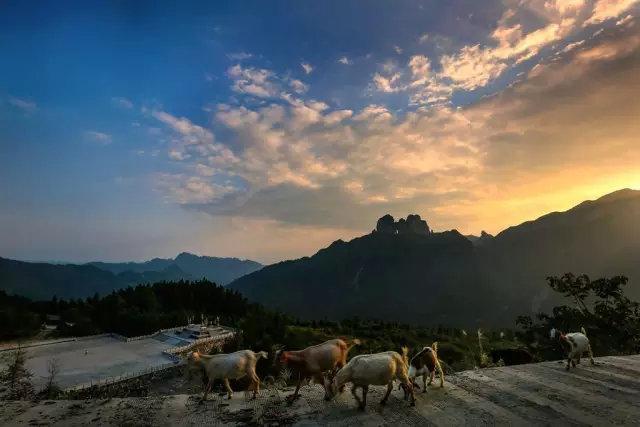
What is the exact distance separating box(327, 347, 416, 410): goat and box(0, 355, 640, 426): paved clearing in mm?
390

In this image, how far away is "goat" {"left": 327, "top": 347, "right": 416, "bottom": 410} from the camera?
30.1 feet

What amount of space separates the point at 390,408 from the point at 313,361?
87.4 inches

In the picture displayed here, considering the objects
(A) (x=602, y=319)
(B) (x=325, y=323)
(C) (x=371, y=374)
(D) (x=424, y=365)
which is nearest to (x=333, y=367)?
(C) (x=371, y=374)

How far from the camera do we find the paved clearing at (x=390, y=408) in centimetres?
845

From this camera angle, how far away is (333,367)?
10469mm

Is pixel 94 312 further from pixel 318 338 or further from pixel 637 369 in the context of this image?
pixel 637 369

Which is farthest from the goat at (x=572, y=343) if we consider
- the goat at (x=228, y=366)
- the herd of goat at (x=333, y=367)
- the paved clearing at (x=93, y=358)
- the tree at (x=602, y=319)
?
the paved clearing at (x=93, y=358)

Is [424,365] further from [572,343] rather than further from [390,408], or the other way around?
[572,343]

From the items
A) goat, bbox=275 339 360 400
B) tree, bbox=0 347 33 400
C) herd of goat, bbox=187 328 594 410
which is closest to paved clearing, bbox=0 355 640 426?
herd of goat, bbox=187 328 594 410

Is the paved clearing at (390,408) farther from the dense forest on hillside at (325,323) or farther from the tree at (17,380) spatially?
the tree at (17,380)

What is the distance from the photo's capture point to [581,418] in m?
8.62

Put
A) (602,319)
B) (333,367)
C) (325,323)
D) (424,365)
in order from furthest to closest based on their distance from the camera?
(325,323)
(602,319)
(424,365)
(333,367)

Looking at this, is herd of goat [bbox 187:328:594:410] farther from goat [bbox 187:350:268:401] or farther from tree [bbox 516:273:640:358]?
tree [bbox 516:273:640:358]

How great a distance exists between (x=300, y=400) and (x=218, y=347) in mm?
62957
